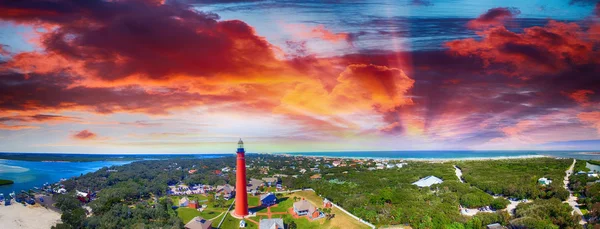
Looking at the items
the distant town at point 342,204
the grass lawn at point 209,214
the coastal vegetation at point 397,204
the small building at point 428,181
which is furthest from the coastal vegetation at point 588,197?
the grass lawn at point 209,214

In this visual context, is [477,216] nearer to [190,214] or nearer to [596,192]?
[596,192]

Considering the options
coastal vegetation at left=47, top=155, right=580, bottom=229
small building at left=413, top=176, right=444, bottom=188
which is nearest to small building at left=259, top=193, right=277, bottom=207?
coastal vegetation at left=47, top=155, right=580, bottom=229

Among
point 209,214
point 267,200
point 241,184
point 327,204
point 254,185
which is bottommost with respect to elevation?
point 209,214

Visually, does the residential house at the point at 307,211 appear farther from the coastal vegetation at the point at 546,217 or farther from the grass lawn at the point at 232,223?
the coastal vegetation at the point at 546,217

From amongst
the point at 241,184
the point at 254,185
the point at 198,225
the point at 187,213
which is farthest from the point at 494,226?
the point at 254,185

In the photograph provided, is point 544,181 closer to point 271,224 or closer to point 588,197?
point 588,197

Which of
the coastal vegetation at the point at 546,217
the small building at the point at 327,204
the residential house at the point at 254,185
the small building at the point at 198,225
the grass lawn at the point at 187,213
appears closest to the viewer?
the coastal vegetation at the point at 546,217

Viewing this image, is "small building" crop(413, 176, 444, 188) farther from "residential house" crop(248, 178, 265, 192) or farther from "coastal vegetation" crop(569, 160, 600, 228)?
"residential house" crop(248, 178, 265, 192)
